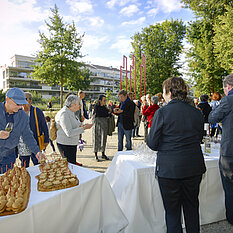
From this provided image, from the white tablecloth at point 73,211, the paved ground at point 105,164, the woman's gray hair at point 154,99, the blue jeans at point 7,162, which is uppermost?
the woman's gray hair at point 154,99

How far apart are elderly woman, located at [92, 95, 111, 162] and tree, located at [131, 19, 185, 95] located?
21988 mm

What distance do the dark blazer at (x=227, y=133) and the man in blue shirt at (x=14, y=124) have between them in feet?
7.52

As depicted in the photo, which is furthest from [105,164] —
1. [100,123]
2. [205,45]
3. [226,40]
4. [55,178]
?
[205,45]

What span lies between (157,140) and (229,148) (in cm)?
116

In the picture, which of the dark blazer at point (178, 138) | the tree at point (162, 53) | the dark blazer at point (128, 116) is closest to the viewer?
the dark blazer at point (178, 138)

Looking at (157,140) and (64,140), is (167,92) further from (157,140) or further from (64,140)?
(64,140)

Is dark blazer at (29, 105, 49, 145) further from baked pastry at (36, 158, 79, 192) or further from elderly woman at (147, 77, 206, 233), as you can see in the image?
elderly woman at (147, 77, 206, 233)

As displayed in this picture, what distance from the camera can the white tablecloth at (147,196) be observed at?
2.29 metres

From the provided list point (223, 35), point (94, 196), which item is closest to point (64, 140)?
point (94, 196)

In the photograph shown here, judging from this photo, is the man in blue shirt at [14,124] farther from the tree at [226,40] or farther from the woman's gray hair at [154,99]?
the tree at [226,40]

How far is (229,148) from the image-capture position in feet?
7.67

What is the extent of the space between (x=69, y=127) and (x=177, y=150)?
1.96 m

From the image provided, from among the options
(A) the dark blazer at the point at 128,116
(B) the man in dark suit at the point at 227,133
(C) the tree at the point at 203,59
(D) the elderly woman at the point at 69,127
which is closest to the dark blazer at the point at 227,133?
(B) the man in dark suit at the point at 227,133

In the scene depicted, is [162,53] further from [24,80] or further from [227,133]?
[24,80]
